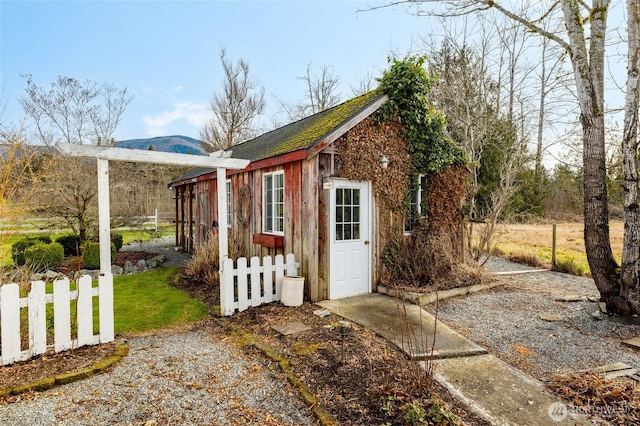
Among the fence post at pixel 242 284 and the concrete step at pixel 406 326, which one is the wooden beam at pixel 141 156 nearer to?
the fence post at pixel 242 284

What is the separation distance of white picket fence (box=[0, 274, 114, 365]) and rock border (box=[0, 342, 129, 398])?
1.72 ft

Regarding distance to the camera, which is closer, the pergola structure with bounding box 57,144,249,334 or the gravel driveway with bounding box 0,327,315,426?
the gravel driveway with bounding box 0,327,315,426

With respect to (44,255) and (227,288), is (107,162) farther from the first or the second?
(44,255)

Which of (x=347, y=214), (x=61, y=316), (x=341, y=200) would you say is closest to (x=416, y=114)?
(x=341, y=200)

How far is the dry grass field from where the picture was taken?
31.8 feet

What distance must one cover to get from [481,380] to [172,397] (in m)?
3.08

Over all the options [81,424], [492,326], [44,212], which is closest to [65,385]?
[81,424]

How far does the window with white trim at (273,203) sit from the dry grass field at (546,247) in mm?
5668

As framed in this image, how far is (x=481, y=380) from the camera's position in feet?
11.3

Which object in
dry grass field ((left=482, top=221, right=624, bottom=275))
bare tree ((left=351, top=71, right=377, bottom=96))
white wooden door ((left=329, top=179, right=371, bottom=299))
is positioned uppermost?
bare tree ((left=351, top=71, right=377, bottom=96))

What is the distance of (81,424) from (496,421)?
3.39 metres

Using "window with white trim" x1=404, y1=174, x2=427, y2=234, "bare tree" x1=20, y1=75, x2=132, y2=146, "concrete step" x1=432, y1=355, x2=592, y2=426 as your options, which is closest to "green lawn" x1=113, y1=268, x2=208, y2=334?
"concrete step" x1=432, y1=355, x2=592, y2=426

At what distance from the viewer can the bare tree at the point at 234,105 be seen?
75.7 feet

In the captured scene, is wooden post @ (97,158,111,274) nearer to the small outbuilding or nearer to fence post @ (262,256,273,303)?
fence post @ (262,256,273,303)
